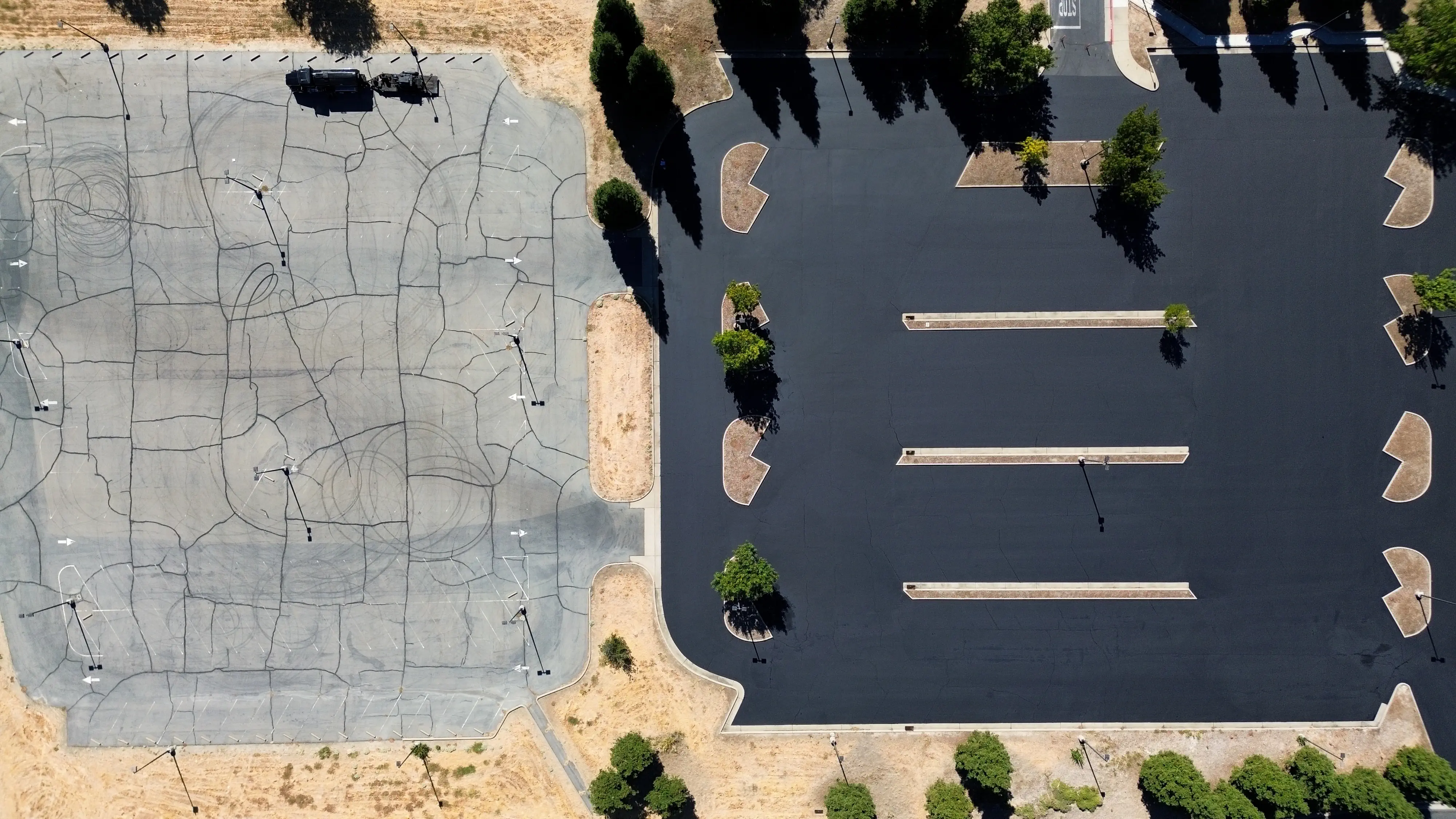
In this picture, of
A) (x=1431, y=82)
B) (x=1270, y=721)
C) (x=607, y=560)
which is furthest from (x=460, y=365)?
(x=1431, y=82)

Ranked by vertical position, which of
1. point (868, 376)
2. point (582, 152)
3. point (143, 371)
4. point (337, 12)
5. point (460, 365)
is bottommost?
point (143, 371)

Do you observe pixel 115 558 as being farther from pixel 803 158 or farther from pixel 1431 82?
pixel 1431 82

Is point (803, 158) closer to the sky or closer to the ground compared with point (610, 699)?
closer to the sky

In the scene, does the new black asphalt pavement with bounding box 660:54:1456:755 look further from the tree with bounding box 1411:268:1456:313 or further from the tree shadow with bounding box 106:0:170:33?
the tree shadow with bounding box 106:0:170:33

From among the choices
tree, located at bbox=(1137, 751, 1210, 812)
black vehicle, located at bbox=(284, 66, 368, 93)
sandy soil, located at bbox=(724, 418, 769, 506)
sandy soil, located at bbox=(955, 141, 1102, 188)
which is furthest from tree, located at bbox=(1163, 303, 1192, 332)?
black vehicle, located at bbox=(284, 66, 368, 93)

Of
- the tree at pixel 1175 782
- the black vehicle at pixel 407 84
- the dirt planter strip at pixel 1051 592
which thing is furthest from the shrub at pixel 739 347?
the tree at pixel 1175 782

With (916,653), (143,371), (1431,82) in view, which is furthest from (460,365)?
(1431,82)
